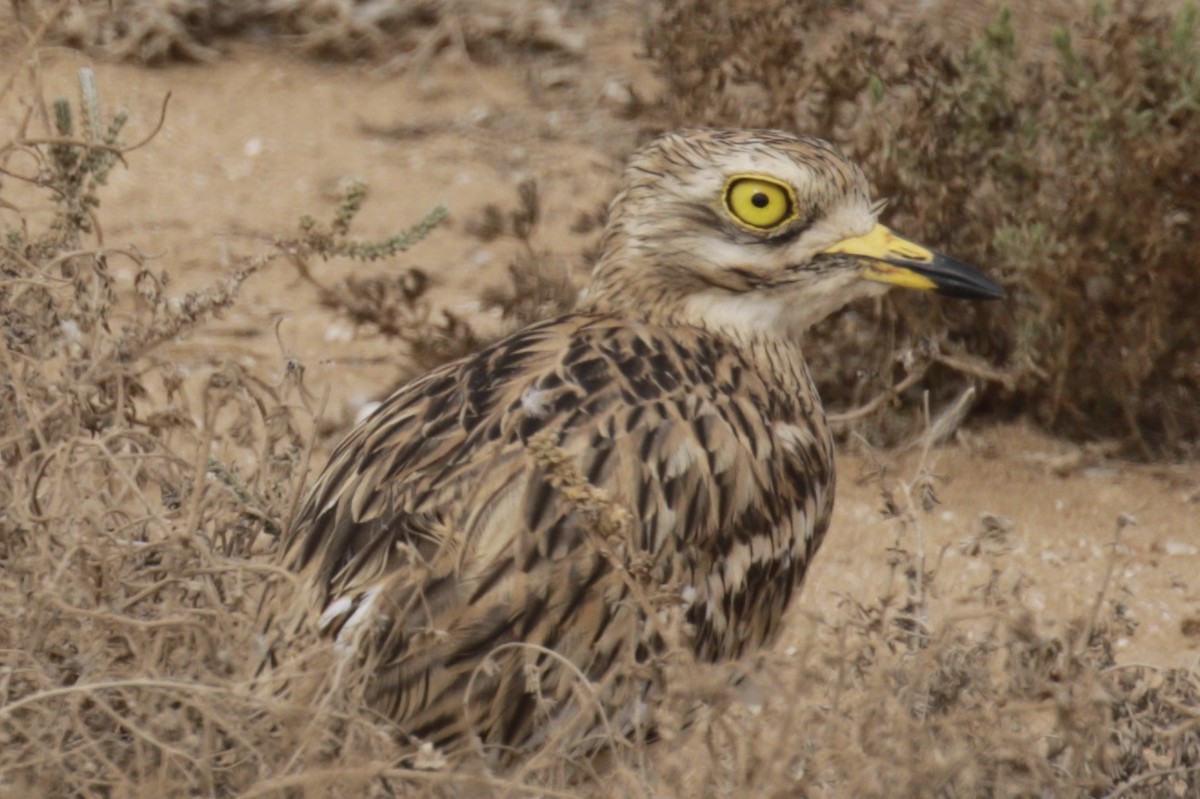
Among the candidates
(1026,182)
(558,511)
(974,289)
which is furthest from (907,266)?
(1026,182)

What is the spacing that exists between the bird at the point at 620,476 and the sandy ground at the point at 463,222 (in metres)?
0.80

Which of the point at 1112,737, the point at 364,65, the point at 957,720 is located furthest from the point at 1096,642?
the point at 364,65

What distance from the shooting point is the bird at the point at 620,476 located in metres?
2.89

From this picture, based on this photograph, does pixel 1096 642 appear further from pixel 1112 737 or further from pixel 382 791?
pixel 382 791

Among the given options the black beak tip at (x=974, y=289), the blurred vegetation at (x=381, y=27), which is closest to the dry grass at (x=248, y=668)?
the black beak tip at (x=974, y=289)

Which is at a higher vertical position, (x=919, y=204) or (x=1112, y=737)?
(x=919, y=204)

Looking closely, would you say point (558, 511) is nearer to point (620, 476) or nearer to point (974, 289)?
point (620, 476)

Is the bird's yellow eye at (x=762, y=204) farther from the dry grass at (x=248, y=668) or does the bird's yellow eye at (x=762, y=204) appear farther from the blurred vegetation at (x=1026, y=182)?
the blurred vegetation at (x=1026, y=182)

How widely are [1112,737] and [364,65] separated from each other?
446 centimetres

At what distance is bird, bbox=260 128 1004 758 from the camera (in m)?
2.89

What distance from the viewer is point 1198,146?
4.55 meters

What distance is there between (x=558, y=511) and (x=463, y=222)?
311cm

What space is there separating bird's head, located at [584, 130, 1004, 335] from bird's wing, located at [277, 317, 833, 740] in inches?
4.6

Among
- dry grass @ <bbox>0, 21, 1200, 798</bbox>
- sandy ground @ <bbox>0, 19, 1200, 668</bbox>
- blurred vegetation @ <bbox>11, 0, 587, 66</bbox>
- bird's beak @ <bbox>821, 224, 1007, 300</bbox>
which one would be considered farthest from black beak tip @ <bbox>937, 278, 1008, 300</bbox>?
blurred vegetation @ <bbox>11, 0, 587, 66</bbox>
